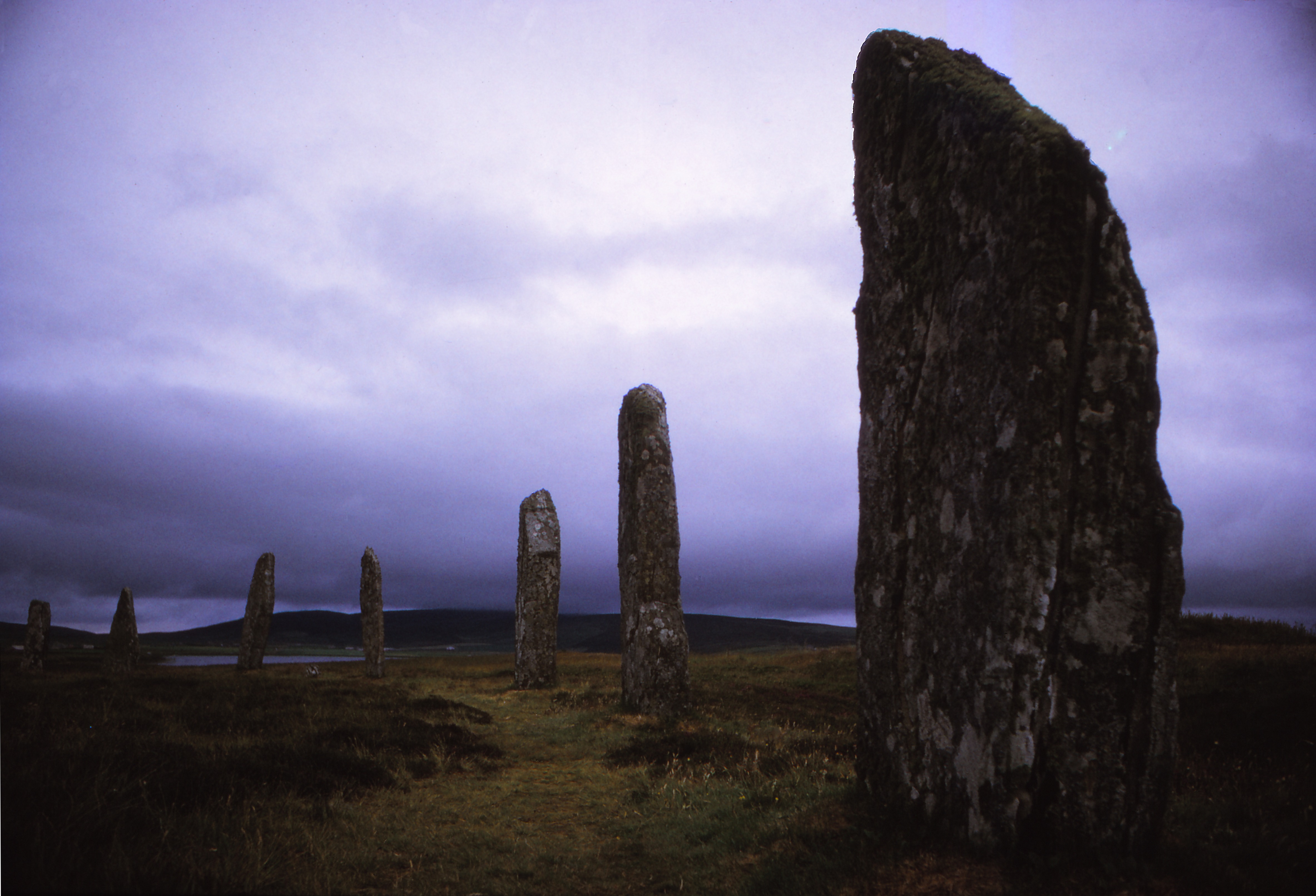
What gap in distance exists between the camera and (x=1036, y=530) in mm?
3984

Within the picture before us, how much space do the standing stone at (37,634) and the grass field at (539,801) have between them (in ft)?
45.7

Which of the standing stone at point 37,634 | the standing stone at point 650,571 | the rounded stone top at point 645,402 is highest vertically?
the rounded stone top at point 645,402

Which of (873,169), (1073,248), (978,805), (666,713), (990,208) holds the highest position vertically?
(873,169)

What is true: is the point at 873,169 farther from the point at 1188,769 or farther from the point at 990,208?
the point at 1188,769

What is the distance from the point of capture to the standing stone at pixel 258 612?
24.0 metres

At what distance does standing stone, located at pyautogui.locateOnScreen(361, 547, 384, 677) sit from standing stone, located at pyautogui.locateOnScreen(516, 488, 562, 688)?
652 cm

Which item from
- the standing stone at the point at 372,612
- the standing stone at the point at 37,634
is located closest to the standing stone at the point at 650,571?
the standing stone at the point at 372,612

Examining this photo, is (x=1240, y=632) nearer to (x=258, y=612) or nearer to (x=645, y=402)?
(x=645, y=402)

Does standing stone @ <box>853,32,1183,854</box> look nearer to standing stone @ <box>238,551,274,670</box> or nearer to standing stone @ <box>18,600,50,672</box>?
standing stone @ <box>238,551,274,670</box>

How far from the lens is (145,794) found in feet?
14.0

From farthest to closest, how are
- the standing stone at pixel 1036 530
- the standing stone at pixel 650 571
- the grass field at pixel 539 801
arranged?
the standing stone at pixel 650 571 < the standing stone at pixel 1036 530 < the grass field at pixel 539 801

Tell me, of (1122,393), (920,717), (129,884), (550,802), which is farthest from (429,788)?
(1122,393)

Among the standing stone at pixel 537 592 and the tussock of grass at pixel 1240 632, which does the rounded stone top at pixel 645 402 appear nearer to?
the standing stone at pixel 537 592

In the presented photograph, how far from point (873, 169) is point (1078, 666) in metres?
4.19
